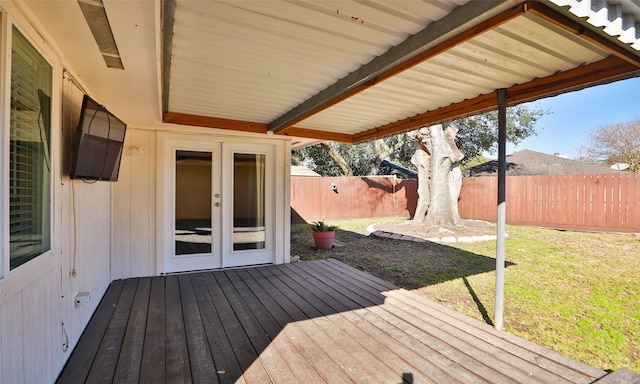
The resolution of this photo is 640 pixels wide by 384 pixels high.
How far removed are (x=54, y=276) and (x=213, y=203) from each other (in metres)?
2.61

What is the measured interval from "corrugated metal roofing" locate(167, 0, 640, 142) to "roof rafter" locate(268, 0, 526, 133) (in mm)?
28

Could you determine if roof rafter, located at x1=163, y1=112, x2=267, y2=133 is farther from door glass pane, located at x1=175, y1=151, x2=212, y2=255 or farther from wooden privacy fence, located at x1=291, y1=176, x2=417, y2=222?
wooden privacy fence, located at x1=291, y1=176, x2=417, y2=222

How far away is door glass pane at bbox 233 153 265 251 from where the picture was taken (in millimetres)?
4676

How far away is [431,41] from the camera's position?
1.71 metres

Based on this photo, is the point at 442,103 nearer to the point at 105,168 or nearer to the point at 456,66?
the point at 456,66

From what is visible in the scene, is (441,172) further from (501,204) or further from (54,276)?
(54,276)

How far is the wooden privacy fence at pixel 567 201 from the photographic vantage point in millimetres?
7754

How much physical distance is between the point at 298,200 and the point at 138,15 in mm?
9918


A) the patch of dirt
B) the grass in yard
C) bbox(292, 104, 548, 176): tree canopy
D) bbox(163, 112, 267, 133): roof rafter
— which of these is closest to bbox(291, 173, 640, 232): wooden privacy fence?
the grass in yard

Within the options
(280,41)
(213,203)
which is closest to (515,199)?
(213,203)

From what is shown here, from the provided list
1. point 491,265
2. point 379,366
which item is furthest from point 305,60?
point 491,265

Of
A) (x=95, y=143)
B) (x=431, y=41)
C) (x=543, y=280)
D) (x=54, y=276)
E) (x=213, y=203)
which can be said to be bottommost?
(x=543, y=280)

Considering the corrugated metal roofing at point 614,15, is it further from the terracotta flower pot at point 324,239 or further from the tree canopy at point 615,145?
the tree canopy at point 615,145

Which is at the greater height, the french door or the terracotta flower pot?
the french door
